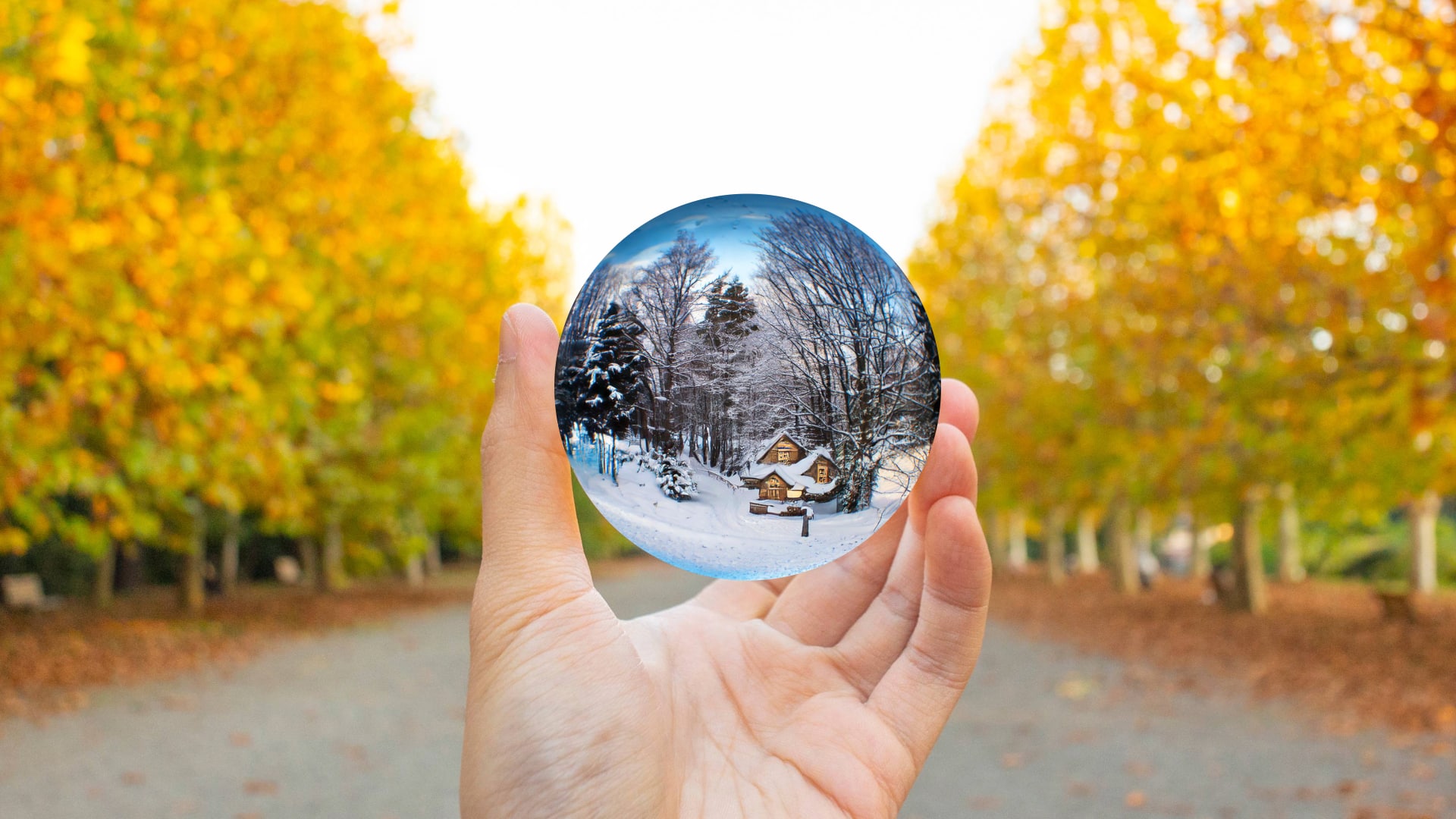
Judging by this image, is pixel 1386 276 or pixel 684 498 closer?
pixel 684 498

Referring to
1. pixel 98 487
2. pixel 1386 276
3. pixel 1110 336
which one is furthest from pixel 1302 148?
pixel 98 487

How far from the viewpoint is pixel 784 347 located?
2.09 metres

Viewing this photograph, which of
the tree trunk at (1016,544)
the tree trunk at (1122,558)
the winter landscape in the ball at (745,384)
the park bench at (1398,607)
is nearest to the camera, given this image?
the winter landscape in the ball at (745,384)

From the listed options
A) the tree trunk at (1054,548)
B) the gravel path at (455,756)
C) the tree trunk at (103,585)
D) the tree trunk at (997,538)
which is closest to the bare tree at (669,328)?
the gravel path at (455,756)

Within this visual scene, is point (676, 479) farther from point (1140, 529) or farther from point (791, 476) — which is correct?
point (1140, 529)

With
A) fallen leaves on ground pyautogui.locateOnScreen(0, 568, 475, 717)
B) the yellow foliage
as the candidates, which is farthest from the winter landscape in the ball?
fallen leaves on ground pyautogui.locateOnScreen(0, 568, 475, 717)

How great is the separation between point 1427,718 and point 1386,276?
14.6 ft

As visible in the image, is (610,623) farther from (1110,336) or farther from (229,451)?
(1110,336)

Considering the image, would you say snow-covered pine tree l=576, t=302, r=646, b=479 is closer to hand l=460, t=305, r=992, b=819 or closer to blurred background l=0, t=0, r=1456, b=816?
hand l=460, t=305, r=992, b=819

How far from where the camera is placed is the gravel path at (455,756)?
275 inches

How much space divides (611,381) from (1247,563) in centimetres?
1847

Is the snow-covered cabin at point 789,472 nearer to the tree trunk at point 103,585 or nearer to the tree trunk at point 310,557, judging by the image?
the tree trunk at point 103,585

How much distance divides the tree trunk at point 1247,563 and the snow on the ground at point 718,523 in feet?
56.7

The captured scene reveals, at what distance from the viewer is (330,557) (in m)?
23.0
